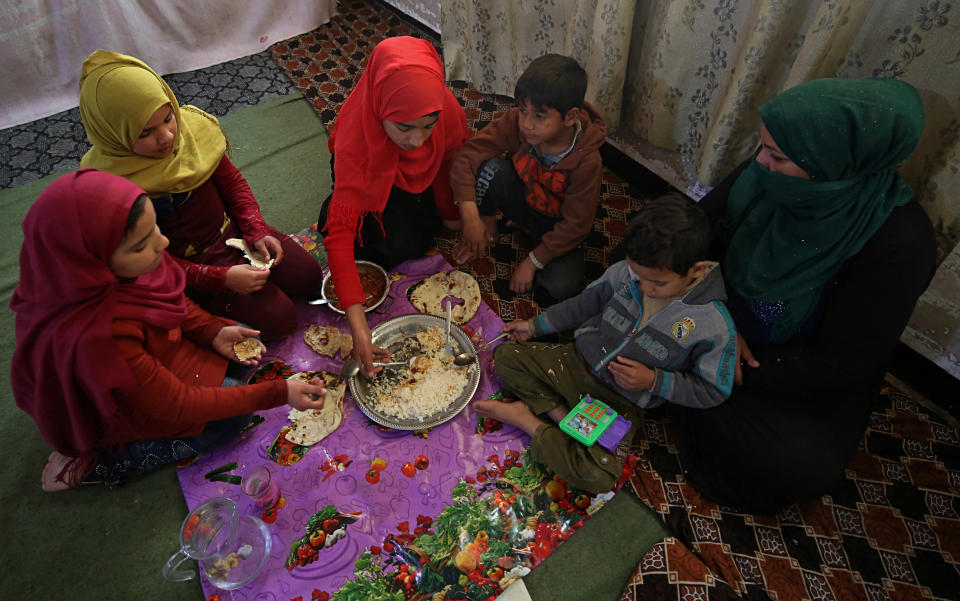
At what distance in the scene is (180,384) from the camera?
136 centimetres

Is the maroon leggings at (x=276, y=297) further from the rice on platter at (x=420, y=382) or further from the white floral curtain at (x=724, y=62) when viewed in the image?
the white floral curtain at (x=724, y=62)

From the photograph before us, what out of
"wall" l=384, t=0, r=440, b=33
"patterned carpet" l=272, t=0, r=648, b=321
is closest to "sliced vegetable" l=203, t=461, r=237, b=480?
"patterned carpet" l=272, t=0, r=648, b=321

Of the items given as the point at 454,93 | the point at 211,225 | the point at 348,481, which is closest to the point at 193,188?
the point at 211,225

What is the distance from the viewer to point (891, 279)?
122cm

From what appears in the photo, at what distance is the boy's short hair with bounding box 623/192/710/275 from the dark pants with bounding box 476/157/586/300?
0.65 m

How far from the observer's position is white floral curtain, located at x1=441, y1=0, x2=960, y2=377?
135 centimetres

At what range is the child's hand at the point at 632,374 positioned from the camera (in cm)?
142

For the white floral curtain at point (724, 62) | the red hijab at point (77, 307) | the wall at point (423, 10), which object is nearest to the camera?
the red hijab at point (77, 307)

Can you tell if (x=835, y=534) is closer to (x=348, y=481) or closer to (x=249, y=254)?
(x=348, y=481)

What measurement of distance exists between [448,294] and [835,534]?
1.41 metres

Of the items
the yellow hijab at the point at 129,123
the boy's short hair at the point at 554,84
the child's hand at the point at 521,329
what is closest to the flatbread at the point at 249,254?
the yellow hijab at the point at 129,123

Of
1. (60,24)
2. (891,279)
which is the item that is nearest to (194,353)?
(891,279)

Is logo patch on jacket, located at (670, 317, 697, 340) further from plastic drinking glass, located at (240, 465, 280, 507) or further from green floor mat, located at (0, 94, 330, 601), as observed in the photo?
green floor mat, located at (0, 94, 330, 601)

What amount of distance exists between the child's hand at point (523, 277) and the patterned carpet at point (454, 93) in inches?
2.0
